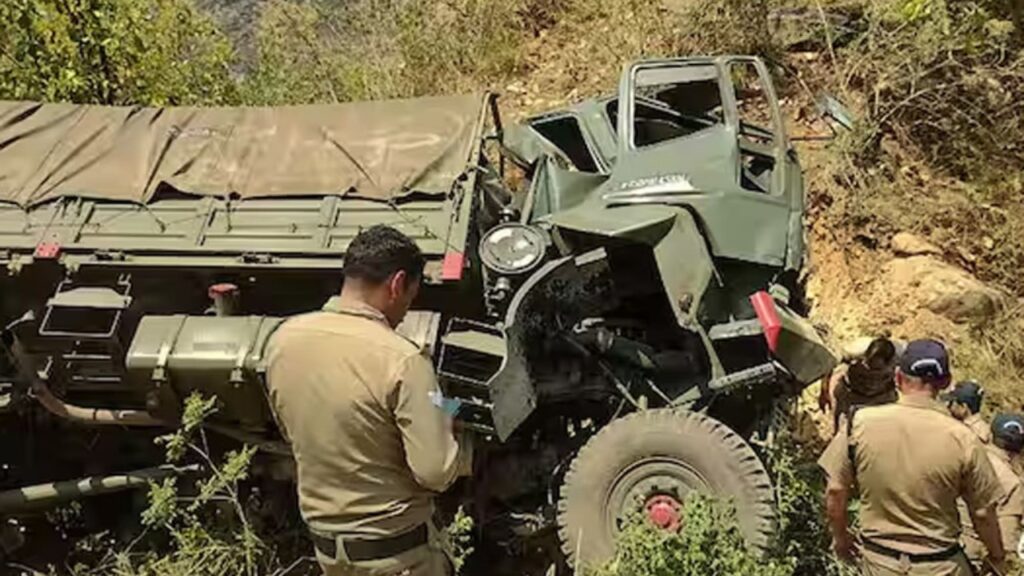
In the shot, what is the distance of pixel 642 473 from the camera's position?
228 inches

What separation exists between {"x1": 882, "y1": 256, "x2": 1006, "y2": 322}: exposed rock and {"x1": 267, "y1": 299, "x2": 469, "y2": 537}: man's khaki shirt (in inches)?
227

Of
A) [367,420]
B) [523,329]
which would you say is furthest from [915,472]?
[523,329]

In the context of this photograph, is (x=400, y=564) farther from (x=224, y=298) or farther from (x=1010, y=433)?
(x=1010, y=433)

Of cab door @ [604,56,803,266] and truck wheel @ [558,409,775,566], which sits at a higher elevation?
cab door @ [604,56,803,266]

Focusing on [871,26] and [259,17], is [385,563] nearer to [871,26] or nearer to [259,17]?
[871,26]

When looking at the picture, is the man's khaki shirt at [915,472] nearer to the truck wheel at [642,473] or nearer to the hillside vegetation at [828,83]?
the truck wheel at [642,473]

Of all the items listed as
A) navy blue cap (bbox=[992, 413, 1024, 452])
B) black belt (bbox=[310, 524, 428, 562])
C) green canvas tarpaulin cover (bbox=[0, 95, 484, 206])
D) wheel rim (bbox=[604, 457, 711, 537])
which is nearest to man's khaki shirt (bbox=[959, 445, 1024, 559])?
navy blue cap (bbox=[992, 413, 1024, 452])

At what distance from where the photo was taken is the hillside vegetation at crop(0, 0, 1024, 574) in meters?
9.02

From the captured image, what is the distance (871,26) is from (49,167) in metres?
6.61

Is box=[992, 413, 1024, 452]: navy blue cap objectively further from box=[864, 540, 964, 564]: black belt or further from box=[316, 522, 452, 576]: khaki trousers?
box=[316, 522, 452, 576]: khaki trousers

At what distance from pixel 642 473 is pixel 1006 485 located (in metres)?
1.64

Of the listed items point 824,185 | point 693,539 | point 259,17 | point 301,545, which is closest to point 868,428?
point 693,539

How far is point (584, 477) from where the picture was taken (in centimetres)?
581

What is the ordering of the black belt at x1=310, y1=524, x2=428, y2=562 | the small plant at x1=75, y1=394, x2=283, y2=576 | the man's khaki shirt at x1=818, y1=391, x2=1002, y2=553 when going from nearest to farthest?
the black belt at x1=310, y1=524, x2=428, y2=562 → the man's khaki shirt at x1=818, y1=391, x2=1002, y2=553 → the small plant at x1=75, y1=394, x2=283, y2=576
